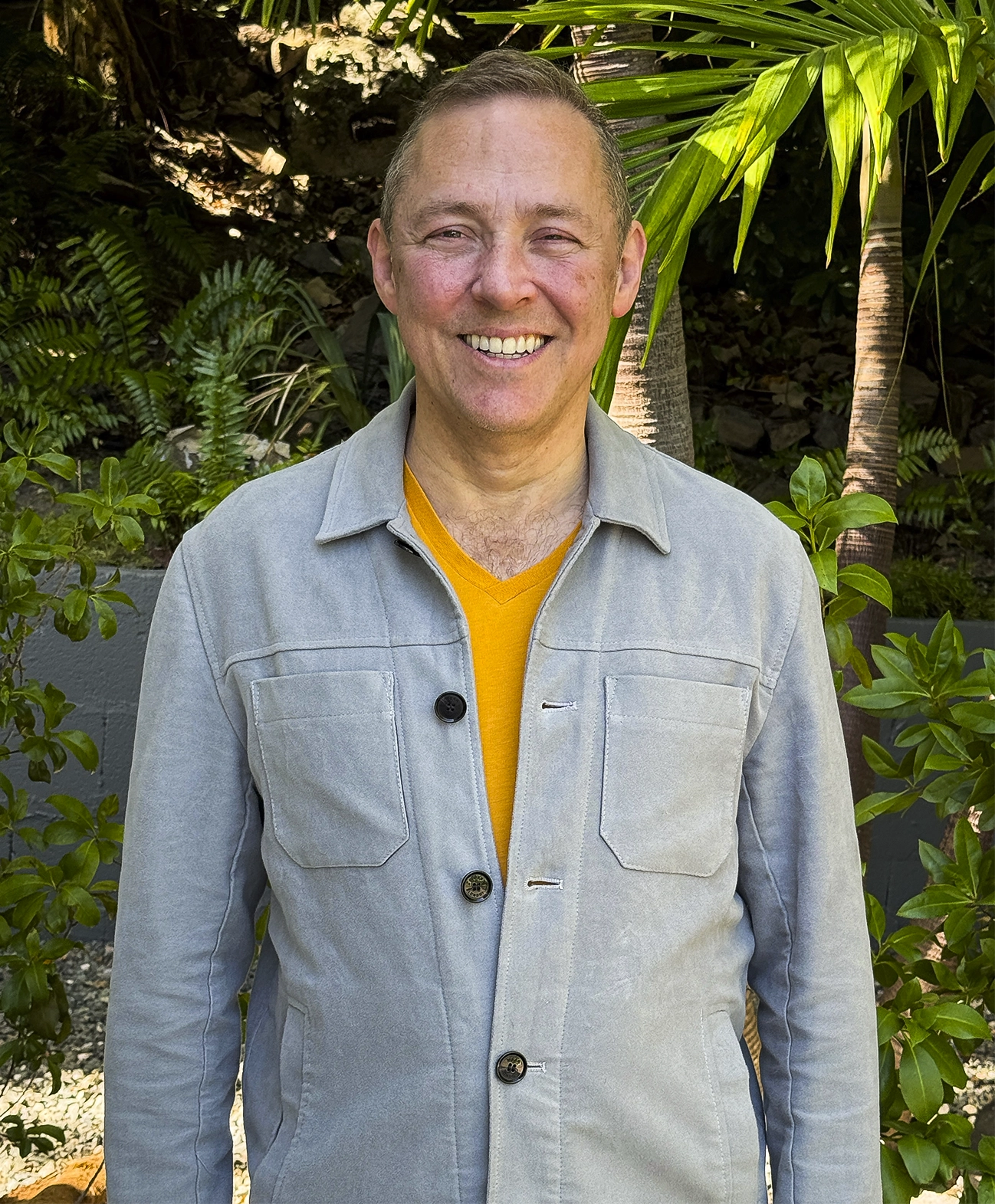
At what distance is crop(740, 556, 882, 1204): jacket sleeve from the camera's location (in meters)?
1.53

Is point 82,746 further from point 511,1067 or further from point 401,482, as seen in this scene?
point 511,1067

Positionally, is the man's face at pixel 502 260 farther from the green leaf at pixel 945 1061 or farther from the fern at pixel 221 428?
the fern at pixel 221 428

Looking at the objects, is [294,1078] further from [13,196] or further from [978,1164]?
[13,196]

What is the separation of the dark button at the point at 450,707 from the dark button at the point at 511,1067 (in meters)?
0.36

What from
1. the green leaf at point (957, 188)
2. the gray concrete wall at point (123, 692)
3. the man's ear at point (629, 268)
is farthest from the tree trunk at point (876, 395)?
the man's ear at point (629, 268)

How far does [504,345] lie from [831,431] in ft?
15.7

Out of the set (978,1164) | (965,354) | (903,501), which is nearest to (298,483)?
(978,1164)

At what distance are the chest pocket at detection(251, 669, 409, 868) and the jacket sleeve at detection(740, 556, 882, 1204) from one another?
44cm

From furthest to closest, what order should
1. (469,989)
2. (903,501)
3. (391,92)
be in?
(391,92) → (903,501) → (469,989)

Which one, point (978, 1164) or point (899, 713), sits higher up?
point (899, 713)

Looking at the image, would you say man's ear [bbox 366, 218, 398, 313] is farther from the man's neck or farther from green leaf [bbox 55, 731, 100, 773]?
green leaf [bbox 55, 731, 100, 773]

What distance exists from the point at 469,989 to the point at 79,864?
1031mm

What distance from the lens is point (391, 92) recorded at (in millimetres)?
7145

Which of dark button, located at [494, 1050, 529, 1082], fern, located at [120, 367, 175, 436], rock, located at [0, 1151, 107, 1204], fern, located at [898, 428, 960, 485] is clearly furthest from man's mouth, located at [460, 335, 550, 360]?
fern, located at [120, 367, 175, 436]
